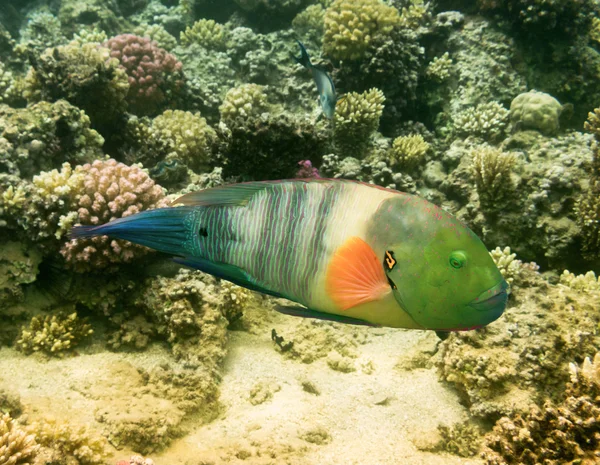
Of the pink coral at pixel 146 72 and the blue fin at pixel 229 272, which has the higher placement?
the pink coral at pixel 146 72

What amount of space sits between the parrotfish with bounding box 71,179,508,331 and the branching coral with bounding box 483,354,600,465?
2.32 metres

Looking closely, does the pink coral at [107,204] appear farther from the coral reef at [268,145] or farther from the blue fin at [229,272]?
the blue fin at [229,272]

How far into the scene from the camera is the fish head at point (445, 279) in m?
1.36

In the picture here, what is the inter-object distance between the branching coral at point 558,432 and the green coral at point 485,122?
223 inches

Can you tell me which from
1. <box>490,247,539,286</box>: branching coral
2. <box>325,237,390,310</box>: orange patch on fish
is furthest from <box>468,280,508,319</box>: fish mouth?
<box>490,247,539,286</box>: branching coral

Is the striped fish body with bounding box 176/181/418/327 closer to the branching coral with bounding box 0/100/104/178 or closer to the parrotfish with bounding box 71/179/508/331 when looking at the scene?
the parrotfish with bounding box 71/179/508/331

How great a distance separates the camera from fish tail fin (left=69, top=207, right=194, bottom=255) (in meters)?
1.45

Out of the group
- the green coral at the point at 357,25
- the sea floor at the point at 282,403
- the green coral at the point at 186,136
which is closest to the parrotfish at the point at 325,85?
the green coral at the point at 186,136

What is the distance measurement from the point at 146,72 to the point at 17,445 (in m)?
7.65

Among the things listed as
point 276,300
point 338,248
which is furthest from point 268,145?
point 338,248

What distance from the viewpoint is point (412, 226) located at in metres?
1.44

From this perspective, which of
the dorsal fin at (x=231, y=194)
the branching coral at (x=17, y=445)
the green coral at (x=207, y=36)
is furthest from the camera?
the green coral at (x=207, y=36)

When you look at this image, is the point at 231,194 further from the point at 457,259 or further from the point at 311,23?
the point at 311,23

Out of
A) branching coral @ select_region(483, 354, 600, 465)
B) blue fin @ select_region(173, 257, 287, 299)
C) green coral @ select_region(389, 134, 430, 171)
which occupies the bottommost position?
branching coral @ select_region(483, 354, 600, 465)
